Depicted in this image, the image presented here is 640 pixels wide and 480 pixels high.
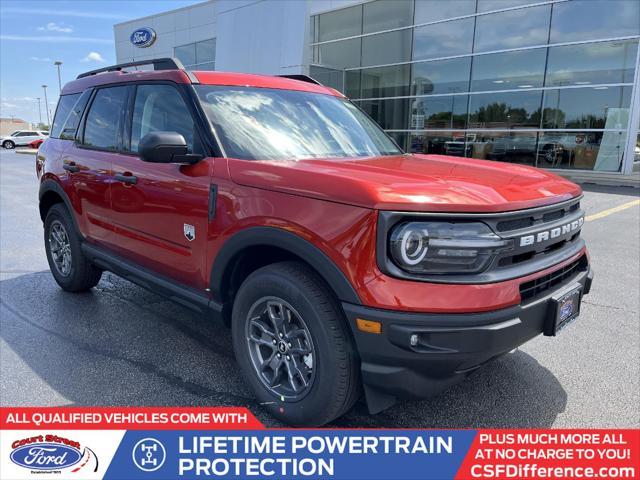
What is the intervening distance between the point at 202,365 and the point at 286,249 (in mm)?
1380

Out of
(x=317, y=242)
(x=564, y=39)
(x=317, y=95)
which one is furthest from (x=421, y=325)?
(x=564, y=39)

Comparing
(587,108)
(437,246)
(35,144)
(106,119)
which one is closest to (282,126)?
(437,246)

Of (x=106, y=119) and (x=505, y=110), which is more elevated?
(x=505, y=110)

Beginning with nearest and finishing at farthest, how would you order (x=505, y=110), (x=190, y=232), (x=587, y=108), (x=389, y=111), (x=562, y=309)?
(x=562, y=309) < (x=190, y=232) < (x=587, y=108) < (x=505, y=110) < (x=389, y=111)

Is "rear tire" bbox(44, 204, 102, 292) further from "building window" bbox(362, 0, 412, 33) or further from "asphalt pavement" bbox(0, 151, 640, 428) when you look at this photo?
"building window" bbox(362, 0, 412, 33)

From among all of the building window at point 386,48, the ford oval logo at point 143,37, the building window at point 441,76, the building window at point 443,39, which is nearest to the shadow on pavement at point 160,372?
the building window at point 441,76

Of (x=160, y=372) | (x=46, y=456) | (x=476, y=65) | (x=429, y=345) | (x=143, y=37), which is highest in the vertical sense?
(x=143, y=37)

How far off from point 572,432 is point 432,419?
729 millimetres

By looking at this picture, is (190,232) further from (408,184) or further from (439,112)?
(439,112)

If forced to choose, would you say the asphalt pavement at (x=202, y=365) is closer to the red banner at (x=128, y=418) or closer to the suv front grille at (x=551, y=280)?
the red banner at (x=128, y=418)

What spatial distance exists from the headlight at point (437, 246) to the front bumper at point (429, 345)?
0.21 meters

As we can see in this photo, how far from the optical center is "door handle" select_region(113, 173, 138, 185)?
3499 mm

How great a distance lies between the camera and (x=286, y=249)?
2.46m

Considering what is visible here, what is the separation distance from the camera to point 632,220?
9.05 metres
